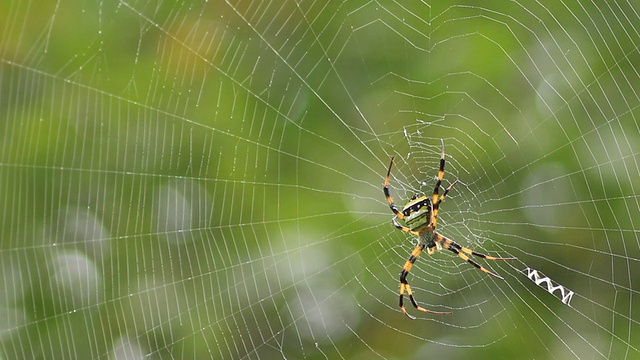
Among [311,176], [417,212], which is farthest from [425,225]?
[311,176]

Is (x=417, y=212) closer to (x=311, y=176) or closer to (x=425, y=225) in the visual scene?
(x=425, y=225)

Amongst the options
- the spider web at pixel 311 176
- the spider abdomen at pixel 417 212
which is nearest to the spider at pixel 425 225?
the spider abdomen at pixel 417 212

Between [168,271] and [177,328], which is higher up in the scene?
[168,271]

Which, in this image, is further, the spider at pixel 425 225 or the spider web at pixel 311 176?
the spider web at pixel 311 176

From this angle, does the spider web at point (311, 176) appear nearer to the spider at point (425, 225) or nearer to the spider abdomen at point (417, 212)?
the spider at point (425, 225)

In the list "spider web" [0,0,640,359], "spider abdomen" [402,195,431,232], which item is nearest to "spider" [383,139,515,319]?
"spider abdomen" [402,195,431,232]

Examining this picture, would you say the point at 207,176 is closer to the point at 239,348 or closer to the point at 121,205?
the point at 121,205

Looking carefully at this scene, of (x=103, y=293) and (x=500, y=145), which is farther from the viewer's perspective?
(x=103, y=293)

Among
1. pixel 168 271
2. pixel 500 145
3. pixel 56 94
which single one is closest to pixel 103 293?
pixel 168 271
